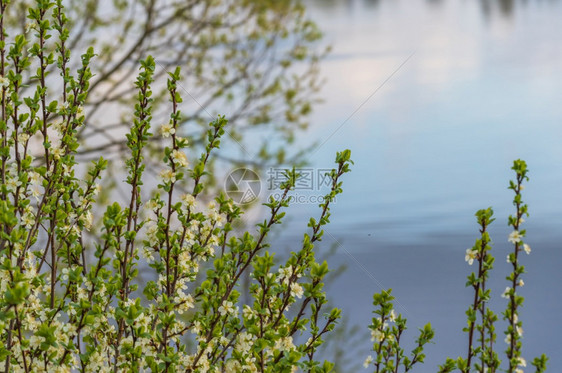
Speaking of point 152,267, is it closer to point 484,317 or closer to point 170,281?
point 170,281

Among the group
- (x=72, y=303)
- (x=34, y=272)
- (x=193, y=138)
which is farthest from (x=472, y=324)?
(x=193, y=138)

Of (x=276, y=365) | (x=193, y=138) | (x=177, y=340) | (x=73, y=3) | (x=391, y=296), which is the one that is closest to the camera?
(x=276, y=365)

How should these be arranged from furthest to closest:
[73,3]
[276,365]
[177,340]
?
[73,3]
[177,340]
[276,365]

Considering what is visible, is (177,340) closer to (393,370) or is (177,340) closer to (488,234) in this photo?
(393,370)

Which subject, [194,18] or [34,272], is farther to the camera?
[194,18]

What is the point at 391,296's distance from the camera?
1.56 metres

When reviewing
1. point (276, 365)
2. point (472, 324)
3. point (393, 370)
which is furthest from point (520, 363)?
point (276, 365)

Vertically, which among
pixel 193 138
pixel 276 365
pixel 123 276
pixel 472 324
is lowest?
pixel 276 365

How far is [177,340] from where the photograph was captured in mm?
1687

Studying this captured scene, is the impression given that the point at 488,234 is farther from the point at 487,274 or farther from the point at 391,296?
the point at 391,296

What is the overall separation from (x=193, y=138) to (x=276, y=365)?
2837 mm

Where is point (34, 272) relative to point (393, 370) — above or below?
above

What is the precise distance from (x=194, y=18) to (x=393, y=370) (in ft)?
11.0

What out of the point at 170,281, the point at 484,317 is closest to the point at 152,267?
the point at 170,281
